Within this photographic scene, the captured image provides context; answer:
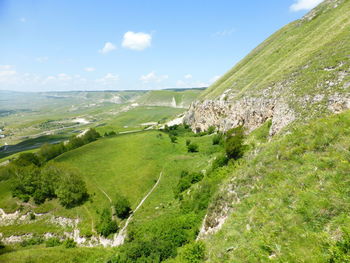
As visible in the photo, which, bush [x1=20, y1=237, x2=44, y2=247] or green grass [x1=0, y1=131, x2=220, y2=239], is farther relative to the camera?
green grass [x1=0, y1=131, x2=220, y2=239]

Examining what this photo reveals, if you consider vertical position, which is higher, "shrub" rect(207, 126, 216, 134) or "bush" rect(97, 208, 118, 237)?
"shrub" rect(207, 126, 216, 134)

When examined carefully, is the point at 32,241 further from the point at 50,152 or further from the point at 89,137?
the point at 89,137

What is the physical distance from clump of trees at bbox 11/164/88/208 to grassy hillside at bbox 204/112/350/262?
39957 mm

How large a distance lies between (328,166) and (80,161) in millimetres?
69363

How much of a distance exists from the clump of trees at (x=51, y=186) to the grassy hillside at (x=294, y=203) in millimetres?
39957

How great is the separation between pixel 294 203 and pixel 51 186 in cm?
5618

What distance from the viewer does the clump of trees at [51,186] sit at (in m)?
44.2

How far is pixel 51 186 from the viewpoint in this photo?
4744cm

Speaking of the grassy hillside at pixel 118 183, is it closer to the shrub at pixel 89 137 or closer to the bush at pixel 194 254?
the bush at pixel 194 254

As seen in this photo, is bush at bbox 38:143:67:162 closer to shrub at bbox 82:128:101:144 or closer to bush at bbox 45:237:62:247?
shrub at bbox 82:128:101:144

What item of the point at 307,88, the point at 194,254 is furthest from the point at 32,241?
the point at 307,88

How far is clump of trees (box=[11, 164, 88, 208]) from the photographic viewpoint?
145ft

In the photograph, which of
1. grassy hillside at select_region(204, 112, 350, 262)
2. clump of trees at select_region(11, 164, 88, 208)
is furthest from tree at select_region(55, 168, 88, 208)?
grassy hillside at select_region(204, 112, 350, 262)

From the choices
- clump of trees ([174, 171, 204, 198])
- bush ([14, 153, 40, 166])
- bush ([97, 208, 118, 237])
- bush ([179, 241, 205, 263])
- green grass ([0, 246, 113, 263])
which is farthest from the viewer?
bush ([14, 153, 40, 166])
